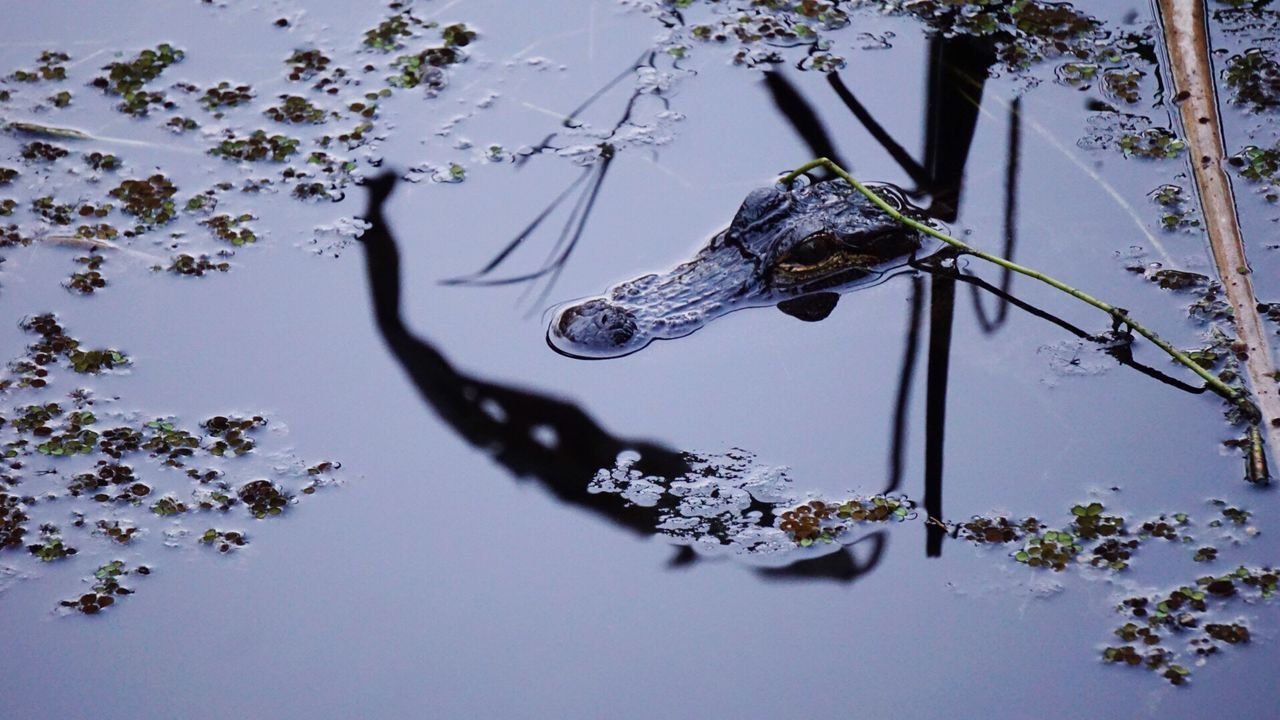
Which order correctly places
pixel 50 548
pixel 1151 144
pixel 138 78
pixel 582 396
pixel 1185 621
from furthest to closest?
pixel 138 78
pixel 1151 144
pixel 582 396
pixel 50 548
pixel 1185 621

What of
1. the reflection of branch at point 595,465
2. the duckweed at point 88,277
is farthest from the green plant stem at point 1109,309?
the duckweed at point 88,277

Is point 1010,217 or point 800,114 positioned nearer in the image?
point 1010,217

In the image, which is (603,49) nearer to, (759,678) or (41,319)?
(41,319)

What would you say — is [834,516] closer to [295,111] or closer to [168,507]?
[168,507]

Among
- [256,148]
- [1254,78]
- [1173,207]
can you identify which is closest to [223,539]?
[256,148]

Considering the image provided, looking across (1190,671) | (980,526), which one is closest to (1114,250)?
(980,526)

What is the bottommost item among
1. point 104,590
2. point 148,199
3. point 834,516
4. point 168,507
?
point 104,590
